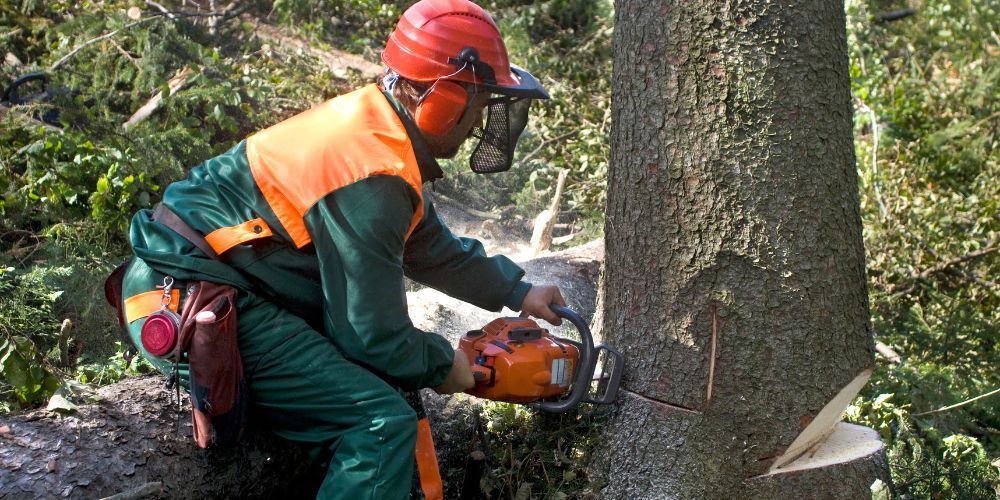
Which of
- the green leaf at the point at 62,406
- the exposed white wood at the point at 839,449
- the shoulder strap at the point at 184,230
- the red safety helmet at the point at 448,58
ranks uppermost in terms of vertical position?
the red safety helmet at the point at 448,58

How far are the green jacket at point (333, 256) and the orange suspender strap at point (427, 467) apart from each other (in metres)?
0.22

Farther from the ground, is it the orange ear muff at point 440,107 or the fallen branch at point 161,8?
the orange ear muff at point 440,107

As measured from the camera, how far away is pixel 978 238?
5578 millimetres

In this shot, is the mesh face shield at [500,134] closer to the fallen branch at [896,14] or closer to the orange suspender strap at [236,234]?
the orange suspender strap at [236,234]

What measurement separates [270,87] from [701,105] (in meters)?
4.31

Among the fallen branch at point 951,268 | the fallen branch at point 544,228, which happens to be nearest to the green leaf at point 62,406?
the fallen branch at point 544,228

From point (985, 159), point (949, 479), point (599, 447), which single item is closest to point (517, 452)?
point (599, 447)

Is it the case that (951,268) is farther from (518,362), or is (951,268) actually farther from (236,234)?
(236,234)

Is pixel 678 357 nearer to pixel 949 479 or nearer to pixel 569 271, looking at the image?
pixel 949 479

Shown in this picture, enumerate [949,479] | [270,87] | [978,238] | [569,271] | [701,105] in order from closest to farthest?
Answer: [701,105]
[949,479]
[569,271]
[978,238]
[270,87]

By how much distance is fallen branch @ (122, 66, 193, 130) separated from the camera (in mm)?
5707

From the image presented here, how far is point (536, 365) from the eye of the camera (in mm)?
2664

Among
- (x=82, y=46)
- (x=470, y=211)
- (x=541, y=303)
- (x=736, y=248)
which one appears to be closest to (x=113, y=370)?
(x=541, y=303)

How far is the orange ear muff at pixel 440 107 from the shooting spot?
8.08 feet
